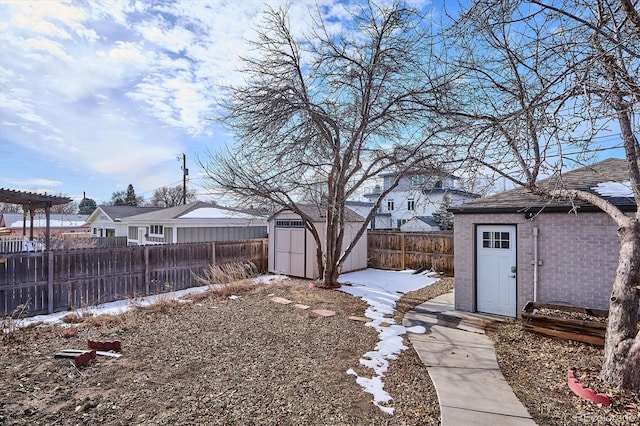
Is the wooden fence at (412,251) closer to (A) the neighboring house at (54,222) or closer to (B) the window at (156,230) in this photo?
(B) the window at (156,230)

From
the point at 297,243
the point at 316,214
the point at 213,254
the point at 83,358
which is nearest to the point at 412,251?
the point at 316,214

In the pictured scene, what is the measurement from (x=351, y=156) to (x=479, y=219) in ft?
12.1

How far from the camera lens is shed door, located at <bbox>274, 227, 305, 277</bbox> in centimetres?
1197

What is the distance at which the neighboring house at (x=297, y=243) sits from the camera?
11.8 m

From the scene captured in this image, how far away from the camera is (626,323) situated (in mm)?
3947

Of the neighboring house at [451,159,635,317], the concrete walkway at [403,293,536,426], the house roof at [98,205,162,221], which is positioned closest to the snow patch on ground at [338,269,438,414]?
the concrete walkway at [403,293,536,426]

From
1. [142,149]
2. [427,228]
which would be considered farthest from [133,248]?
[427,228]

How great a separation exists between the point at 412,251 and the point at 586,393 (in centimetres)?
1006

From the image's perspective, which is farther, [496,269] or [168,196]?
[168,196]

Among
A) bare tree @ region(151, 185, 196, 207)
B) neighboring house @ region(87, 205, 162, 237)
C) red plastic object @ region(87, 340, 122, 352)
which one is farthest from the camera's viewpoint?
bare tree @ region(151, 185, 196, 207)

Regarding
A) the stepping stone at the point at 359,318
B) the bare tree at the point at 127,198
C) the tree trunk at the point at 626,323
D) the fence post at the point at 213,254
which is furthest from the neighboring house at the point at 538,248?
the bare tree at the point at 127,198

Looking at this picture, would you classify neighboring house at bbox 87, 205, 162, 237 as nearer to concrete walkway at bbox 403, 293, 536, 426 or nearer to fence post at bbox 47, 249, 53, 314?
fence post at bbox 47, 249, 53, 314

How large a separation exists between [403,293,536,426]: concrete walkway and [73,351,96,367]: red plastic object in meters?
4.49

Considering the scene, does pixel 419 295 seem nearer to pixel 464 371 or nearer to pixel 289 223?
pixel 464 371
